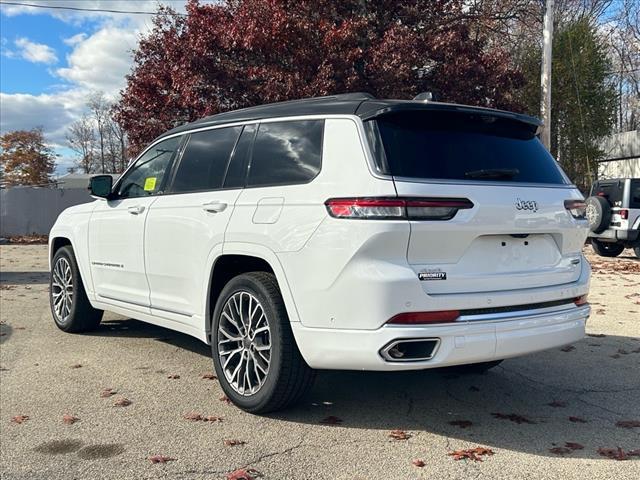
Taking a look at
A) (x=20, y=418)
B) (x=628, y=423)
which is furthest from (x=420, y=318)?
(x=20, y=418)

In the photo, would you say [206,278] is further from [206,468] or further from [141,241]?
[206,468]

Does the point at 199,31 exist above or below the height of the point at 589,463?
above

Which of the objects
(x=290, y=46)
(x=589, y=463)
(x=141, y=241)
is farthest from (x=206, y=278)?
(x=290, y=46)

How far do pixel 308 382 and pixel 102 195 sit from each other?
3072mm

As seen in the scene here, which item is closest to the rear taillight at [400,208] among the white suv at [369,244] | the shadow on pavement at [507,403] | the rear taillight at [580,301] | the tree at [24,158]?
the white suv at [369,244]

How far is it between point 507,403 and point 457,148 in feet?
6.00

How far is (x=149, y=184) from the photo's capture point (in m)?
5.48

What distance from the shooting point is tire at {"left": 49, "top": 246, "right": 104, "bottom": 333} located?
643cm

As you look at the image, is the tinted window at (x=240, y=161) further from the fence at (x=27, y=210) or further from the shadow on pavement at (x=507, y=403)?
the fence at (x=27, y=210)

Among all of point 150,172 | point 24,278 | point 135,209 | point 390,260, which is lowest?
point 24,278

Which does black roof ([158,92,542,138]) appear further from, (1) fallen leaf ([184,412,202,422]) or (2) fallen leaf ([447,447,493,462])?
(1) fallen leaf ([184,412,202,422])

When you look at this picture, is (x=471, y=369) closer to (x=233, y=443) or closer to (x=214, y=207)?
(x=233, y=443)

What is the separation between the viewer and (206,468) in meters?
3.36

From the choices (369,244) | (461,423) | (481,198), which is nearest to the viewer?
(369,244)
